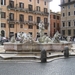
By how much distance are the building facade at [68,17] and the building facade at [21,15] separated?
716cm

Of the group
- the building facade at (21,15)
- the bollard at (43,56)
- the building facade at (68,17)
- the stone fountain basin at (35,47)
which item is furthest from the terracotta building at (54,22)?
the bollard at (43,56)

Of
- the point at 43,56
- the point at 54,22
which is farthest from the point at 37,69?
the point at 54,22

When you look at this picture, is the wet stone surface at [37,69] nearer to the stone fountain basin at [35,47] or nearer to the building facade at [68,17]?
the stone fountain basin at [35,47]

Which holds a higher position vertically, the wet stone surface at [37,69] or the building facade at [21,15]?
the building facade at [21,15]

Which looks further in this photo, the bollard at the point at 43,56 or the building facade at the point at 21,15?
the building facade at the point at 21,15

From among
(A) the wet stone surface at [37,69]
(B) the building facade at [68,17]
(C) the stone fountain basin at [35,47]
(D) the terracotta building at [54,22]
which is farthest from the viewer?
(D) the terracotta building at [54,22]

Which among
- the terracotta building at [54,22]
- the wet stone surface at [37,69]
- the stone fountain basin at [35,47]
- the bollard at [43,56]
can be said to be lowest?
the wet stone surface at [37,69]

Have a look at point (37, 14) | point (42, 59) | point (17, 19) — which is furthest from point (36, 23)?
point (42, 59)

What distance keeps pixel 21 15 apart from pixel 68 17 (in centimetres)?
1672

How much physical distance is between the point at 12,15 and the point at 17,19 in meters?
1.74

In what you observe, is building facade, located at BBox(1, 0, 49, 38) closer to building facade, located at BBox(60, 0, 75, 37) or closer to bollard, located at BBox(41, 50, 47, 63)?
building facade, located at BBox(60, 0, 75, 37)

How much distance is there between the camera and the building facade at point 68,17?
6312cm

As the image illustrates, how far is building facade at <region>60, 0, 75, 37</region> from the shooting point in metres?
63.1

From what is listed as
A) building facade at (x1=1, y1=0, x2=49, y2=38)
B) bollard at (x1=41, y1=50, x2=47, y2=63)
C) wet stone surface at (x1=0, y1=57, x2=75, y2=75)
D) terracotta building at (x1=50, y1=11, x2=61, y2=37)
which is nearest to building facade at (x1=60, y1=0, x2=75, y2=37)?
terracotta building at (x1=50, y1=11, x2=61, y2=37)
